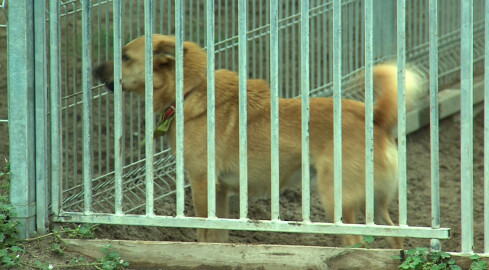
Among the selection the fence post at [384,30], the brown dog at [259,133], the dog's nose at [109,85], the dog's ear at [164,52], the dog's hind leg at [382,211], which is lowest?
the dog's hind leg at [382,211]

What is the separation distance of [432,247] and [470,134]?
0.69 m

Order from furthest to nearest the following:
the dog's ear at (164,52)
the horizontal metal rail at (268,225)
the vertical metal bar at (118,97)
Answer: the dog's ear at (164,52) → the vertical metal bar at (118,97) → the horizontal metal rail at (268,225)

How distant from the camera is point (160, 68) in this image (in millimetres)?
5992

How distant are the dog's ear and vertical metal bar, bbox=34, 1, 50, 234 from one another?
1241 mm

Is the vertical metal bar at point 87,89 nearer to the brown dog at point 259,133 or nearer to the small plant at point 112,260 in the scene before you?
the small plant at point 112,260

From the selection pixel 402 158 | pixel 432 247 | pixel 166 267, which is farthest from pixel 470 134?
pixel 166 267

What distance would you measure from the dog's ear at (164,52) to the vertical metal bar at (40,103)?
48.9 inches

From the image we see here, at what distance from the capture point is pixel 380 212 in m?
5.79

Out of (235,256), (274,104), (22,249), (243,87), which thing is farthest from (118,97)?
(235,256)

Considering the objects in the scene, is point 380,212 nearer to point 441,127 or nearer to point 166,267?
point 166,267

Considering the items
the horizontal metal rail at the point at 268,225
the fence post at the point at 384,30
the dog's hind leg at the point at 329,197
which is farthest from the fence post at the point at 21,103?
the fence post at the point at 384,30

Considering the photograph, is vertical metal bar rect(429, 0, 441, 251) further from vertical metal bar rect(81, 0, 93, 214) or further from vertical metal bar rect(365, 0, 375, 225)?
vertical metal bar rect(81, 0, 93, 214)

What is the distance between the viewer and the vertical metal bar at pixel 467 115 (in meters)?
4.35

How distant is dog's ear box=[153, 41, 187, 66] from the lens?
5.86 meters
